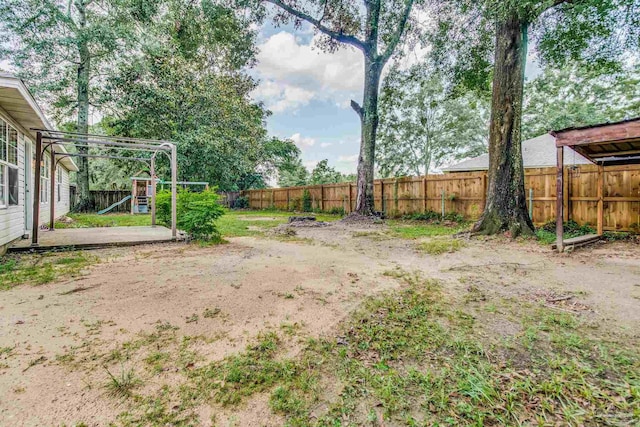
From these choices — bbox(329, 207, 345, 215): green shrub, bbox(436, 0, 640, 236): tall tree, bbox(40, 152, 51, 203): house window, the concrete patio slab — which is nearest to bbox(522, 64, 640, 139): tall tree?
bbox(436, 0, 640, 236): tall tree

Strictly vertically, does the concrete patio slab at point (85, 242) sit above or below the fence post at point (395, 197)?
below

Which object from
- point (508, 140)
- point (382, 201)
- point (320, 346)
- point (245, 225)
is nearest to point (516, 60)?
point (508, 140)

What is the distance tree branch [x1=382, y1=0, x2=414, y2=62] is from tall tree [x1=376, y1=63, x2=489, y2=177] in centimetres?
1024

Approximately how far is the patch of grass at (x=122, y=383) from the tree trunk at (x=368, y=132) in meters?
9.29

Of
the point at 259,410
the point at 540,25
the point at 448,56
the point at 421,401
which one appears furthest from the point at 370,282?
the point at 448,56

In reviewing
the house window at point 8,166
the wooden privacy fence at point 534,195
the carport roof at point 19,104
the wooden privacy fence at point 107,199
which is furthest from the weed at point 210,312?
the wooden privacy fence at point 107,199

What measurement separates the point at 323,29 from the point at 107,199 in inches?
614

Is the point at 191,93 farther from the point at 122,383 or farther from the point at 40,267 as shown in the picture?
the point at 122,383

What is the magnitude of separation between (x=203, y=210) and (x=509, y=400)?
5.77 meters

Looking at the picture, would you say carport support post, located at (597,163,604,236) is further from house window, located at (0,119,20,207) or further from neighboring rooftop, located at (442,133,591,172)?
house window, located at (0,119,20,207)

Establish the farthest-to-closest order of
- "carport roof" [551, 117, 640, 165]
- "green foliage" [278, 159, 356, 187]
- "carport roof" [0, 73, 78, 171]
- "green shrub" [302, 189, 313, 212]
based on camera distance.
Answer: "green foliage" [278, 159, 356, 187] → "green shrub" [302, 189, 313, 212] → "carport roof" [551, 117, 640, 165] → "carport roof" [0, 73, 78, 171]

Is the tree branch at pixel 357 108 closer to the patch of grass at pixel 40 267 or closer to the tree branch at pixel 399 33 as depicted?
the tree branch at pixel 399 33

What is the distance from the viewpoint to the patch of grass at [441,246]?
206 inches

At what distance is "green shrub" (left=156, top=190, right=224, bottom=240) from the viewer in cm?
607
